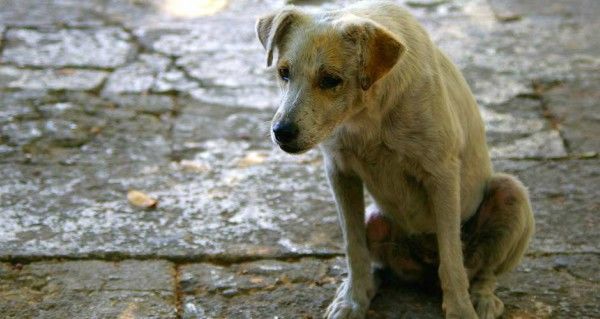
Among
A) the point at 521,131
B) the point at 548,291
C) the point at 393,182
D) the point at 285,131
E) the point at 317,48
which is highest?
the point at 317,48

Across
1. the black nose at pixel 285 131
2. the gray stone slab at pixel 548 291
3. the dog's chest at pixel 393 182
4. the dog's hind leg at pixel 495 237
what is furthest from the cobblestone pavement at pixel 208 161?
the black nose at pixel 285 131

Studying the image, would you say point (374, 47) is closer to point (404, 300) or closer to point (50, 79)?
point (404, 300)

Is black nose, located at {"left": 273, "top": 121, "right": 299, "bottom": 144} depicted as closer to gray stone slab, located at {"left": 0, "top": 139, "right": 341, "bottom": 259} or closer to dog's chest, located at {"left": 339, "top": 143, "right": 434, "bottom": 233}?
dog's chest, located at {"left": 339, "top": 143, "right": 434, "bottom": 233}

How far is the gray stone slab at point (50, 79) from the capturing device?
625 cm

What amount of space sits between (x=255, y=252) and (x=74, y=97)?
2.45 metres

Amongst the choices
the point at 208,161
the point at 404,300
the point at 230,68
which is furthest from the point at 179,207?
the point at 230,68

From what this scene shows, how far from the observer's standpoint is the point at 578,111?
228 inches

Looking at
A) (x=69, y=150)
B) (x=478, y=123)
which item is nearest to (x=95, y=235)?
(x=69, y=150)

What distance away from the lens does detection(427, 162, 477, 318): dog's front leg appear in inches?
137

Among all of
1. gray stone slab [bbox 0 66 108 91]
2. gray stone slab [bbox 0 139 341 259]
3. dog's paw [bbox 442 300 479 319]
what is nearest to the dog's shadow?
dog's paw [bbox 442 300 479 319]

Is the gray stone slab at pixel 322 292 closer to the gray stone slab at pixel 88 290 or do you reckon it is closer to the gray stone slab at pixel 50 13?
the gray stone slab at pixel 88 290

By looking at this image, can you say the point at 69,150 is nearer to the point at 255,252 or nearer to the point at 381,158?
the point at 255,252

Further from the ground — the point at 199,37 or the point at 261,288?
the point at 261,288

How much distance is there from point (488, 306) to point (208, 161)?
7.12ft
